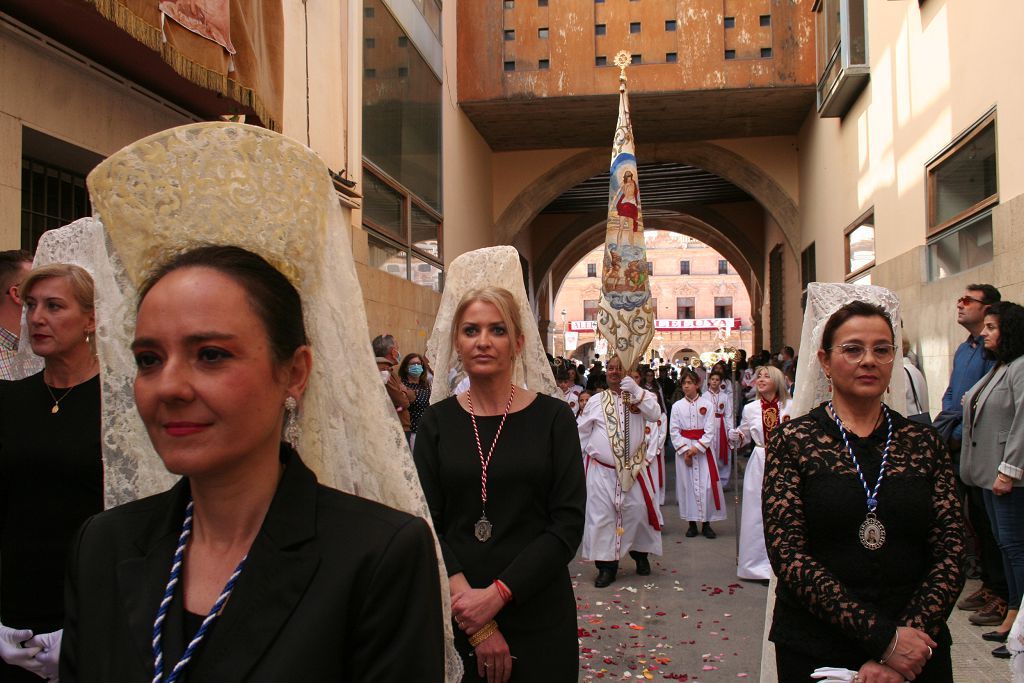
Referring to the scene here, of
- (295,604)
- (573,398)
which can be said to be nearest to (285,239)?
(295,604)

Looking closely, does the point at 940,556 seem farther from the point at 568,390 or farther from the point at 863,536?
the point at 568,390

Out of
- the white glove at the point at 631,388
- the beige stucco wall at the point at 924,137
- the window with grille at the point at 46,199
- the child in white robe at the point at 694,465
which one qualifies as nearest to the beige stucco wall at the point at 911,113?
the beige stucco wall at the point at 924,137

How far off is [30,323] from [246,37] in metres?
5.10

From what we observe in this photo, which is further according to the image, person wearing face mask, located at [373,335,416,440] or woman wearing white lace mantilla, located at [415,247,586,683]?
person wearing face mask, located at [373,335,416,440]

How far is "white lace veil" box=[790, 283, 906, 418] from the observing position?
312 cm

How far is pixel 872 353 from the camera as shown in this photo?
261cm

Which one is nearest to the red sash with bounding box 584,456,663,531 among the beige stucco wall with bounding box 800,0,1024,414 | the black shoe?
the black shoe

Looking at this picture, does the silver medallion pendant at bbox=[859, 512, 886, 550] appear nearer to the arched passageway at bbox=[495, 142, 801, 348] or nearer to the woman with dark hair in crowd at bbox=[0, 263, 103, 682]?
the woman with dark hair in crowd at bbox=[0, 263, 103, 682]

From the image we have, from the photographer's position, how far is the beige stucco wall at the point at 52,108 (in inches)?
221

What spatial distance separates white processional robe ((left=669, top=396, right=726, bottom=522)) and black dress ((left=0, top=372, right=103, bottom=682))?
730cm

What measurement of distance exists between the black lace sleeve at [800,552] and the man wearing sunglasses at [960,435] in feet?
11.7

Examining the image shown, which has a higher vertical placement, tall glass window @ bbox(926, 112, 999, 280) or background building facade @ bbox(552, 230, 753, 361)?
background building facade @ bbox(552, 230, 753, 361)

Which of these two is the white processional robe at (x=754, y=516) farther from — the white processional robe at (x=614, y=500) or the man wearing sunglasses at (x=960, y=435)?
the man wearing sunglasses at (x=960, y=435)

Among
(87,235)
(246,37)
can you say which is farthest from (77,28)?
(87,235)
